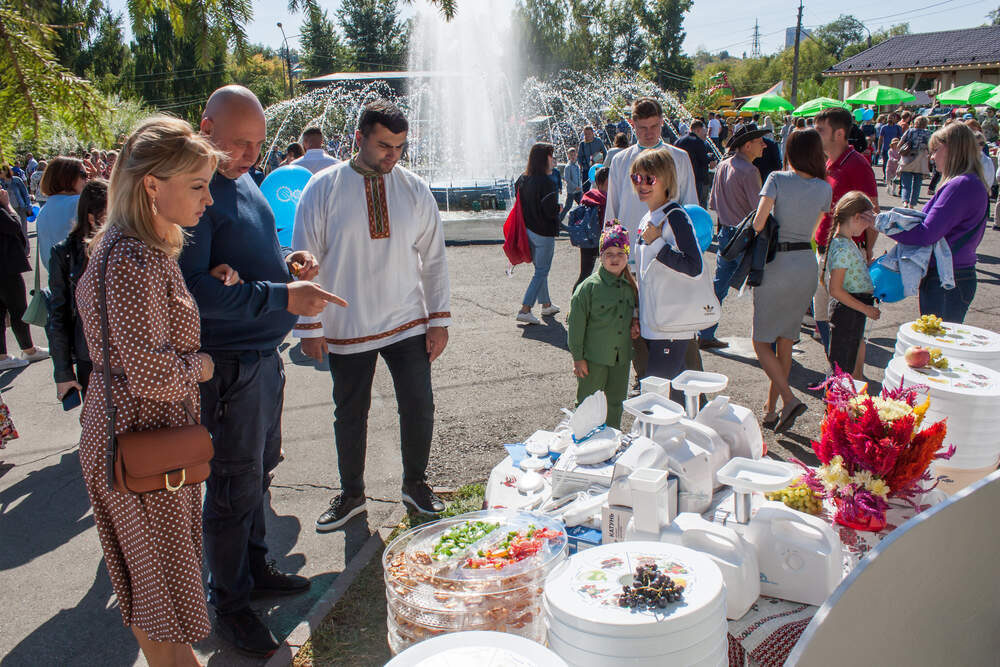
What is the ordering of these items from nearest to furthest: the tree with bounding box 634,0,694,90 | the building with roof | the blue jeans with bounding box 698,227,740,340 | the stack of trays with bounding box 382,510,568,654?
the stack of trays with bounding box 382,510,568,654
the blue jeans with bounding box 698,227,740,340
the building with roof
the tree with bounding box 634,0,694,90

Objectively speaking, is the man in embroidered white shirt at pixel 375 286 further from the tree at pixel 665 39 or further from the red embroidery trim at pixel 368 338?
the tree at pixel 665 39

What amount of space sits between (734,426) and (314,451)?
3253mm

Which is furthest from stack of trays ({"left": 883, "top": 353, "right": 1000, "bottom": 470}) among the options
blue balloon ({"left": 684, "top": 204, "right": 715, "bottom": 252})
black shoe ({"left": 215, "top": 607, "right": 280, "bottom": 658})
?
black shoe ({"left": 215, "top": 607, "right": 280, "bottom": 658})

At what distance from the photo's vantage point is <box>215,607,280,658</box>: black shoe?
2.86m

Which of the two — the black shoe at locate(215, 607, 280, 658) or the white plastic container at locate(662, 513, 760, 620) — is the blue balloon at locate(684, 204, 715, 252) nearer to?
the white plastic container at locate(662, 513, 760, 620)

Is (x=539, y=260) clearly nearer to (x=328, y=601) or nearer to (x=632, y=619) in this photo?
(x=328, y=601)

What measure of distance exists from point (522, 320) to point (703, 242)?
3854mm

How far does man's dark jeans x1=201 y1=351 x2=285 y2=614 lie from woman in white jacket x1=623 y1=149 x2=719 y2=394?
225 centimetres

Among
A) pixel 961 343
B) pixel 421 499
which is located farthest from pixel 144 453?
pixel 961 343

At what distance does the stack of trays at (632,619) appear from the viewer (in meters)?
1.49

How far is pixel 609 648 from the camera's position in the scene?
150 centimetres

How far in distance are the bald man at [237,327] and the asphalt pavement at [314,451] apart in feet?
1.05

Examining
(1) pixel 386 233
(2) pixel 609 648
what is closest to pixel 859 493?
(2) pixel 609 648

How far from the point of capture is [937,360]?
2.86 meters
